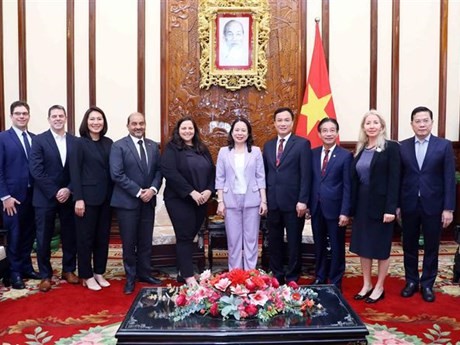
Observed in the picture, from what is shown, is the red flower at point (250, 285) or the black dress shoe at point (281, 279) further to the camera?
the black dress shoe at point (281, 279)

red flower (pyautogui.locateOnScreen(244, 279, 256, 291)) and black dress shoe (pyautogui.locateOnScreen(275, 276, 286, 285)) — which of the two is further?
black dress shoe (pyautogui.locateOnScreen(275, 276, 286, 285))

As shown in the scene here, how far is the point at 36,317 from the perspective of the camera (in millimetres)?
3408

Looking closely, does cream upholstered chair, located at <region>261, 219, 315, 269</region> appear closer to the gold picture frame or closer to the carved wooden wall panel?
the carved wooden wall panel

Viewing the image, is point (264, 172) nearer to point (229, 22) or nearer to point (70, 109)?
point (229, 22)

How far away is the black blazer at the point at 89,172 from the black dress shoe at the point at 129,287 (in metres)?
0.66

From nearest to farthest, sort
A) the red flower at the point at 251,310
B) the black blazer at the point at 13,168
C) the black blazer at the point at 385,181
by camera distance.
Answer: the red flower at the point at 251,310, the black blazer at the point at 385,181, the black blazer at the point at 13,168

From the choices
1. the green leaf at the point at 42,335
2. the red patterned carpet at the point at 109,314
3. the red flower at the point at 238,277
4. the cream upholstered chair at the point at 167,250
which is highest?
the red flower at the point at 238,277

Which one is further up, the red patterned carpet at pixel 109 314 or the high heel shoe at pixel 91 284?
the high heel shoe at pixel 91 284

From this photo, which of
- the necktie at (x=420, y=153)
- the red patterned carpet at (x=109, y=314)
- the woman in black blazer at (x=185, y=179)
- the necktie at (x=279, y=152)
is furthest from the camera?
the necktie at (x=279, y=152)

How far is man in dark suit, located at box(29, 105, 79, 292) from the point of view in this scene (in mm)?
4004

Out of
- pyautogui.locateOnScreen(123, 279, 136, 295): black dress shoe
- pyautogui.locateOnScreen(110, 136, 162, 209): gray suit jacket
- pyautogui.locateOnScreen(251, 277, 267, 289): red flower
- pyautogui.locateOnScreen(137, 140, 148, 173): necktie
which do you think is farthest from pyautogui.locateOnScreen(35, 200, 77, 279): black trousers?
pyautogui.locateOnScreen(251, 277, 267, 289): red flower

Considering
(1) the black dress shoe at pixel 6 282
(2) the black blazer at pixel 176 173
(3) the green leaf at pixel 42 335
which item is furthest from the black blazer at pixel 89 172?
(3) the green leaf at pixel 42 335

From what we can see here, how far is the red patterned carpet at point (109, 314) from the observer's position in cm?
304

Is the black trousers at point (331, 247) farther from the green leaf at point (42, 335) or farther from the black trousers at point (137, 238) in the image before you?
the green leaf at point (42, 335)
